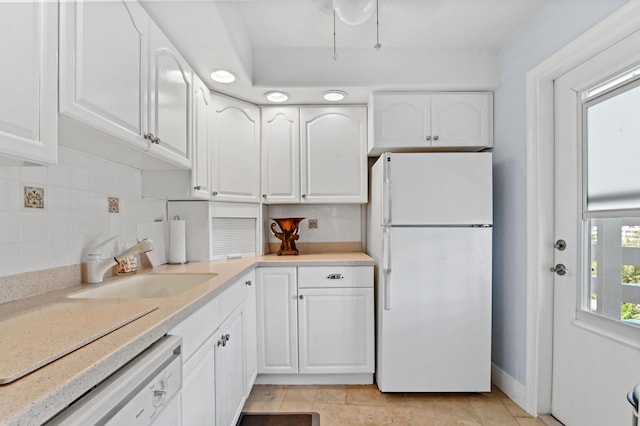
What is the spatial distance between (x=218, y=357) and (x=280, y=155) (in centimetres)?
159

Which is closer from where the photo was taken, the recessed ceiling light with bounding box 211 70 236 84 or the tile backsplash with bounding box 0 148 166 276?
the tile backsplash with bounding box 0 148 166 276

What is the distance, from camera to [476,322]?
6.91ft

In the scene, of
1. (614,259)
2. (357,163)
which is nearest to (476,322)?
(614,259)

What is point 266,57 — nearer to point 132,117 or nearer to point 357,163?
point 357,163

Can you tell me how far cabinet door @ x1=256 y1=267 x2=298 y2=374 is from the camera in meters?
2.27

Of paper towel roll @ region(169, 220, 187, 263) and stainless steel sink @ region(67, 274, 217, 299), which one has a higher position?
paper towel roll @ region(169, 220, 187, 263)

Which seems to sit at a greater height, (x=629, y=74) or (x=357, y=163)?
(x=629, y=74)

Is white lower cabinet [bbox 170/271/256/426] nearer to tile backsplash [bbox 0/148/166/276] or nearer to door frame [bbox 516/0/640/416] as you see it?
tile backsplash [bbox 0/148/166/276]

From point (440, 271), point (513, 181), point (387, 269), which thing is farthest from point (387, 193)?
point (513, 181)

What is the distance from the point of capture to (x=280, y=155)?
2.59 meters

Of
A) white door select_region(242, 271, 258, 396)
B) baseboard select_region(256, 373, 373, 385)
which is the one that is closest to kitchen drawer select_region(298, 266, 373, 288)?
white door select_region(242, 271, 258, 396)

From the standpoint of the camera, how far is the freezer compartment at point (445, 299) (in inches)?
82.6

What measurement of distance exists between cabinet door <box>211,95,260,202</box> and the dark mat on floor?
1387 mm

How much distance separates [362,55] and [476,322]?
77.3 inches
